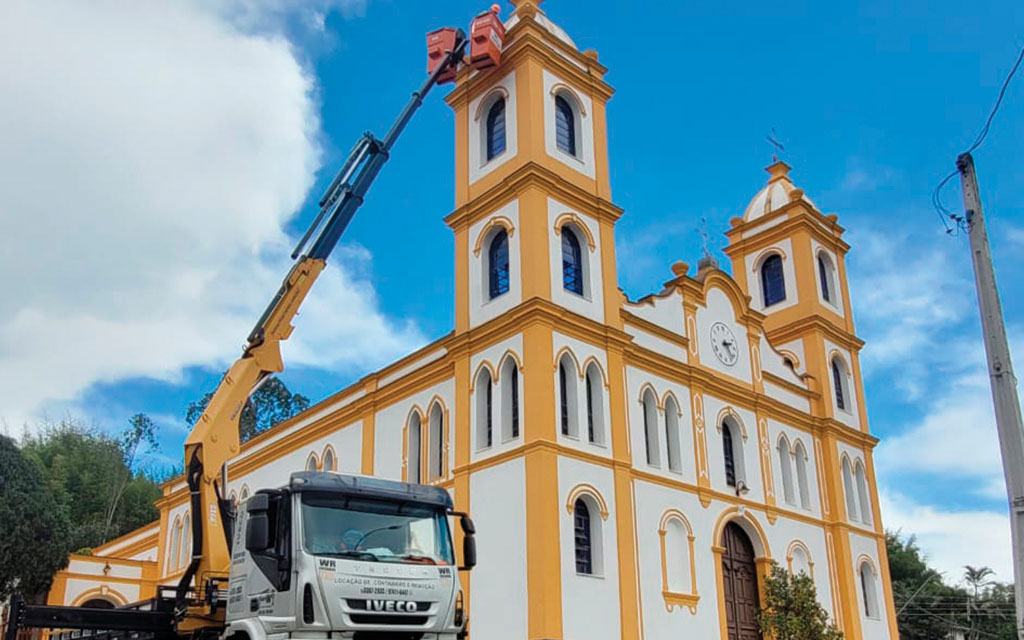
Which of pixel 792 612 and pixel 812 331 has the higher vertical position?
pixel 812 331

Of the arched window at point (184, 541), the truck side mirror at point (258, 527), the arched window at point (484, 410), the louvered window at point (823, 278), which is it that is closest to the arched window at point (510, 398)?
the arched window at point (484, 410)

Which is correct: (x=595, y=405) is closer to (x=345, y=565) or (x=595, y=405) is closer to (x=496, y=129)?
(x=496, y=129)

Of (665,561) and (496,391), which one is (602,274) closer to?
(496,391)

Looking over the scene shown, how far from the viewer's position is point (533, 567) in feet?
68.7

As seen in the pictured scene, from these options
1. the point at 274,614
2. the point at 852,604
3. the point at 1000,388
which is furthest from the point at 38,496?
the point at 1000,388

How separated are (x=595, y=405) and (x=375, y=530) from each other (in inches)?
460

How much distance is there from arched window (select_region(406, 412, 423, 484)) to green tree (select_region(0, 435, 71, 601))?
44.0 ft

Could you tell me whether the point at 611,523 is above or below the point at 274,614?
above

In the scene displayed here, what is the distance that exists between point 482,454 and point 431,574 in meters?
10.7

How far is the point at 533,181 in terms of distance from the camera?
24.5 meters

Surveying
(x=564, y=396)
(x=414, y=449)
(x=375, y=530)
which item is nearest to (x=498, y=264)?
(x=564, y=396)

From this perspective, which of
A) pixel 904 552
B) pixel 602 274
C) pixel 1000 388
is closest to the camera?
pixel 1000 388

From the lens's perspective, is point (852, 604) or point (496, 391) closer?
point (496, 391)

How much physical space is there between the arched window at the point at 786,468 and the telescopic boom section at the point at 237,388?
1477 cm
